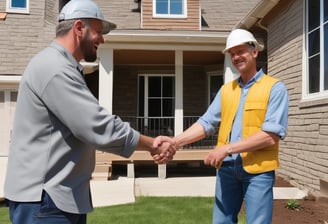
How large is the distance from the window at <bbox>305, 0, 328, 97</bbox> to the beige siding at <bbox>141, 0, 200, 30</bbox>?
18.1ft

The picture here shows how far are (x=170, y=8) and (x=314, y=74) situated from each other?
664 cm

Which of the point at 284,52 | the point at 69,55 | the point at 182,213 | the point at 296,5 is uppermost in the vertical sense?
the point at 296,5

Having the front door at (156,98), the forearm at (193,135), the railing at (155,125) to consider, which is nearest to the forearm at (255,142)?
the forearm at (193,135)

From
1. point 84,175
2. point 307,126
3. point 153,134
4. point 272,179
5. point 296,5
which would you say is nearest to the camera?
point 84,175

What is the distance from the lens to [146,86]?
1444 cm

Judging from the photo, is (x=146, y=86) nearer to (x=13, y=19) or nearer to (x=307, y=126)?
(x=13, y=19)

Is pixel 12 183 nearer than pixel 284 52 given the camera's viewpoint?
Yes

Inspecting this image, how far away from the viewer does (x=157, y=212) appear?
6.77 metres

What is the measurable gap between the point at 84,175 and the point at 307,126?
691 cm

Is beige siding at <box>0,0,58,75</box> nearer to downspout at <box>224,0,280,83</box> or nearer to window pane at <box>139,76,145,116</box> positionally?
window pane at <box>139,76,145,116</box>

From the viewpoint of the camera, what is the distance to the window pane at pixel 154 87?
47.3 ft

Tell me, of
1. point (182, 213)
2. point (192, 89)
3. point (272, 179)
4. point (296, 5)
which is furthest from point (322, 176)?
point (192, 89)

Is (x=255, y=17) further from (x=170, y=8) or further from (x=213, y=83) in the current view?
(x=213, y=83)

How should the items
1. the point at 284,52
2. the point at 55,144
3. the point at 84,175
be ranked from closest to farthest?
the point at 55,144, the point at 84,175, the point at 284,52
